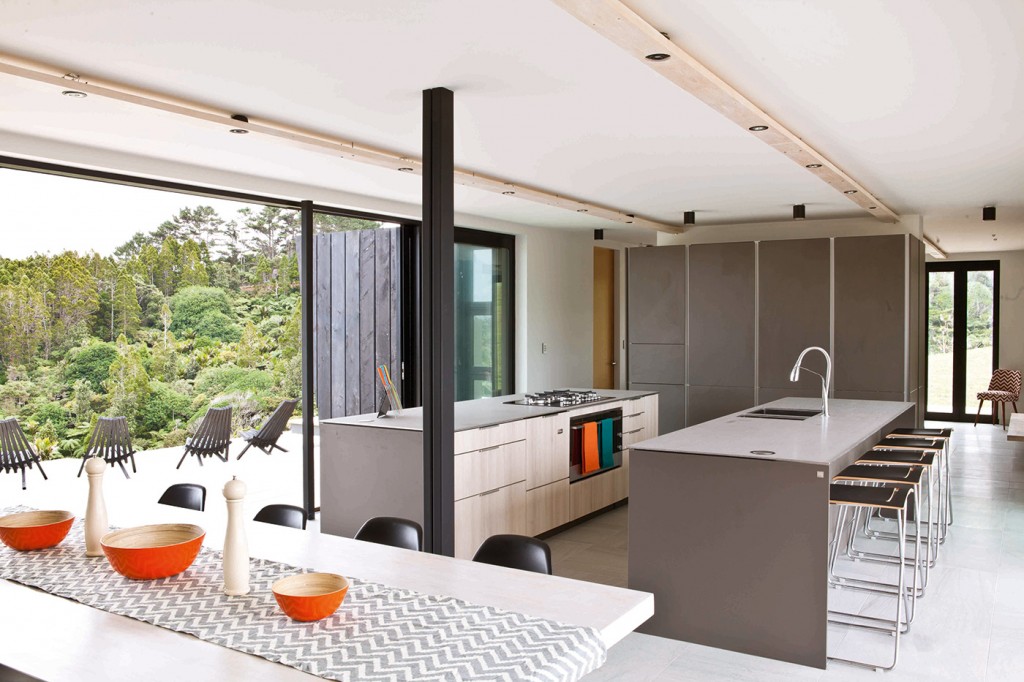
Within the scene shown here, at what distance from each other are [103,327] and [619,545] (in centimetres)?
347

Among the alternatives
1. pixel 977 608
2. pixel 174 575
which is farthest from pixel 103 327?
pixel 977 608

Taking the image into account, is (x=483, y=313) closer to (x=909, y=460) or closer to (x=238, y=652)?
(x=909, y=460)

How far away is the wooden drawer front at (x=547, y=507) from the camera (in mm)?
5219

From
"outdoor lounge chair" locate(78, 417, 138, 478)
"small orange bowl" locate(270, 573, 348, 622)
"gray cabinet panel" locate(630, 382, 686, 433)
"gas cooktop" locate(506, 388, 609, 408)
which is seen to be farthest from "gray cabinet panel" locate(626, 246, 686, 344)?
"small orange bowl" locate(270, 573, 348, 622)

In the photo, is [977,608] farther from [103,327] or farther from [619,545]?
[103,327]

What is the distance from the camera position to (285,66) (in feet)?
10.8

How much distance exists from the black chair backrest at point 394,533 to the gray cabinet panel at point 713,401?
5831 millimetres

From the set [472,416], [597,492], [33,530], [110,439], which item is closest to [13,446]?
[110,439]

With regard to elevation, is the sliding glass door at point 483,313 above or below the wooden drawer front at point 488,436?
above

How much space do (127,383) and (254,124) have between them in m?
2.03

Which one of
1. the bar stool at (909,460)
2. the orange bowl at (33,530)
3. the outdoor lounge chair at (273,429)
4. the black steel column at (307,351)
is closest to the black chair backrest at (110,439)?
the outdoor lounge chair at (273,429)

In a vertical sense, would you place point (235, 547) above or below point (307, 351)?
below

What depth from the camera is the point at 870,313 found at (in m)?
7.56

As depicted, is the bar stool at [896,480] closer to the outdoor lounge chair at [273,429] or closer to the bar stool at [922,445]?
the bar stool at [922,445]
